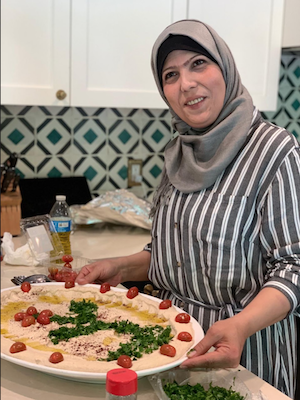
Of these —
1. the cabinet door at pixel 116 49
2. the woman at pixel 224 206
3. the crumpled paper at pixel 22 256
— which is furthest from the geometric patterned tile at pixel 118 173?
the woman at pixel 224 206

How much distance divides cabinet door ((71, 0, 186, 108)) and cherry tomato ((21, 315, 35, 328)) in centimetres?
122

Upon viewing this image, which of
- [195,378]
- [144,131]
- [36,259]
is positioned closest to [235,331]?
[195,378]

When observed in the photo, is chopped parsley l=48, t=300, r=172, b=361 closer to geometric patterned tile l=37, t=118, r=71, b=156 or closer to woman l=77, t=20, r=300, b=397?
woman l=77, t=20, r=300, b=397

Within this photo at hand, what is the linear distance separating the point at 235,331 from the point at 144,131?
1718 millimetres

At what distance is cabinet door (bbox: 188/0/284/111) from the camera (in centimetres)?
219

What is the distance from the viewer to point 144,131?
2561 mm

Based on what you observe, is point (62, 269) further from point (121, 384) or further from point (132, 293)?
point (121, 384)

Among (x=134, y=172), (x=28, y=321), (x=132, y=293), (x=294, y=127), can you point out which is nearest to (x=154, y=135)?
(x=134, y=172)

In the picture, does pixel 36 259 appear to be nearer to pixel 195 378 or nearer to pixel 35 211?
pixel 35 211

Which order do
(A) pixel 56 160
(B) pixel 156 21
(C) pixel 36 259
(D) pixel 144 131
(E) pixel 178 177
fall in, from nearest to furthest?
(E) pixel 178 177 → (C) pixel 36 259 → (B) pixel 156 21 → (A) pixel 56 160 → (D) pixel 144 131

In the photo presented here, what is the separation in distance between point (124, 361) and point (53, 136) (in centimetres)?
166

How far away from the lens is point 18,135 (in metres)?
2.30

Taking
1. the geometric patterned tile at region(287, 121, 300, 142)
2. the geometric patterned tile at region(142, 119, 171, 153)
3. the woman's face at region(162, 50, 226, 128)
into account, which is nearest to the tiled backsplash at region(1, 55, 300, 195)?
the geometric patterned tile at region(142, 119, 171, 153)

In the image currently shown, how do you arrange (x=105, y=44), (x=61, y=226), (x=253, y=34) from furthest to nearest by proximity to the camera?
(x=253, y=34) < (x=105, y=44) < (x=61, y=226)
